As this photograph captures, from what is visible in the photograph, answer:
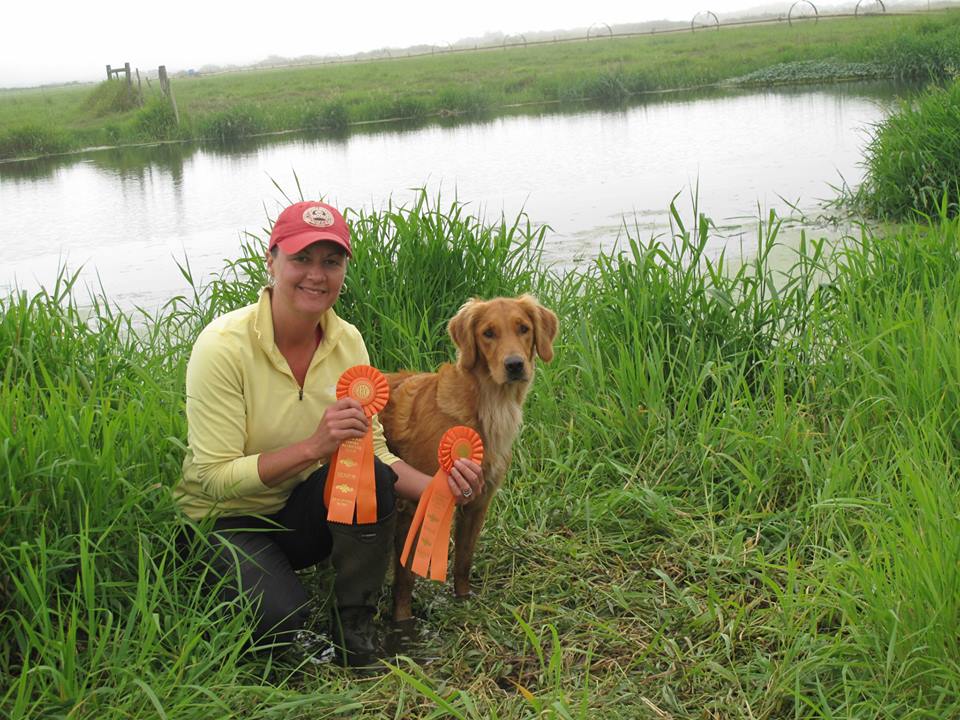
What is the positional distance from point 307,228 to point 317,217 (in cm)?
5

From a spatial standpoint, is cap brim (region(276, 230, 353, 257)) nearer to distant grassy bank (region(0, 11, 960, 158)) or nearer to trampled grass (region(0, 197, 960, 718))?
trampled grass (region(0, 197, 960, 718))

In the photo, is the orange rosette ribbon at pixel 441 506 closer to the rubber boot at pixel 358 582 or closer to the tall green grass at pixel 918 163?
the rubber boot at pixel 358 582

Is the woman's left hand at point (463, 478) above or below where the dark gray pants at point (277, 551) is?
above

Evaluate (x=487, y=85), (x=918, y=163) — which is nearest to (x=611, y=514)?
(x=918, y=163)

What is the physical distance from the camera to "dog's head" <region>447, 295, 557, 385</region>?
3209 mm

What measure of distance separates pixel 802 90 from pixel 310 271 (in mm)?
21624

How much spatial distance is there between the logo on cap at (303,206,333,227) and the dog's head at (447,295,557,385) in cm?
60

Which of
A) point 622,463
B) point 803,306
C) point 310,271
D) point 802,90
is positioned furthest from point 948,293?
point 802,90

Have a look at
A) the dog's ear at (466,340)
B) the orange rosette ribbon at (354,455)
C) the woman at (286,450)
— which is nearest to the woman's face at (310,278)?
the woman at (286,450)

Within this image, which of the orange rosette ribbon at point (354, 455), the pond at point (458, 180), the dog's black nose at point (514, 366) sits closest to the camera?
the orange rosette ribbon at point (354, 455)

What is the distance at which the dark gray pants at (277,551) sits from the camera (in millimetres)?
2881

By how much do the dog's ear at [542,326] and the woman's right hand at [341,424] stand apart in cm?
83

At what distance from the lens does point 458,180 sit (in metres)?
12.3

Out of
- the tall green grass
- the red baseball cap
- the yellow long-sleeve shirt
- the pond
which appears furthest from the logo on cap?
the tall green grass
